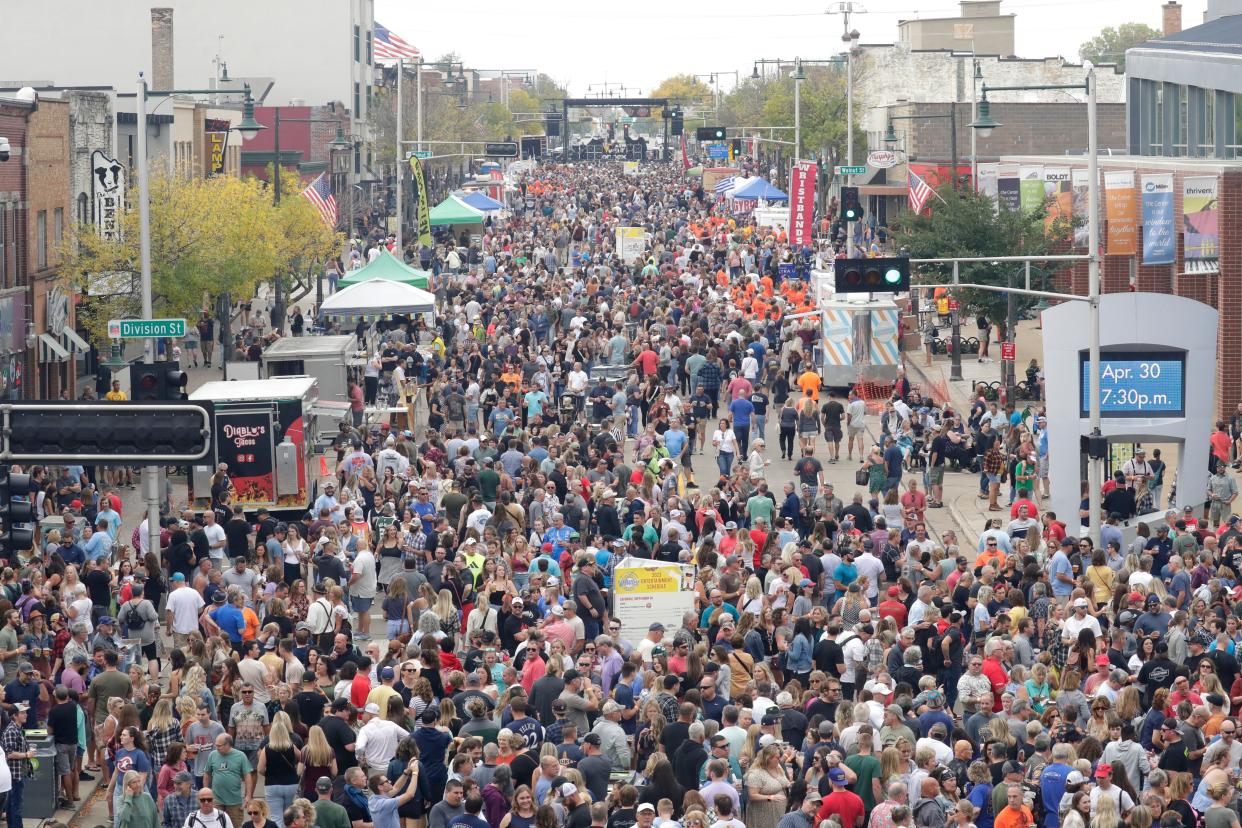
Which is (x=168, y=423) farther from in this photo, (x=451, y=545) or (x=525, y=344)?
(x=525, y=344)

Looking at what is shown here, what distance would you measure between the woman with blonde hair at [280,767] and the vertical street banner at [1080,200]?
3288 centimetres

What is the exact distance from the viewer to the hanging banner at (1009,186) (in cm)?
5050

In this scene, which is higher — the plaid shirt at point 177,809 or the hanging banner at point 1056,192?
the hanging banner at point 1056,192

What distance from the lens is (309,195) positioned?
47.6m

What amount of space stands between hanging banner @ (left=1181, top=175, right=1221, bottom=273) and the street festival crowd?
29.2 feet

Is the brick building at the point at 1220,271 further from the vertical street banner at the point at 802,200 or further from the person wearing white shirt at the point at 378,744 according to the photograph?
the person wearing white shirt at the point at 378,744

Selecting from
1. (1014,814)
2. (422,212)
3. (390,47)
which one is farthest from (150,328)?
(390,47)

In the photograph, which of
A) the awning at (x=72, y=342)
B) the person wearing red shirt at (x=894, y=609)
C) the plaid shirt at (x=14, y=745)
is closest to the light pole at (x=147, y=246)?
the plaid shirt at (x=14, y=745)

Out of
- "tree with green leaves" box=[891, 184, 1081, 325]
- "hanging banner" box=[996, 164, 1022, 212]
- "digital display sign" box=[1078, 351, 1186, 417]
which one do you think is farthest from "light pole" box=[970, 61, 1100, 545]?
"hanging banner" box=[996, 164, 1022, 212]

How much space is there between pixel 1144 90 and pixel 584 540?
135ft

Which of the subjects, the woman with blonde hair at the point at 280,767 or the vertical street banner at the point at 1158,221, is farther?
the vertical street banner at the point at 1158,221

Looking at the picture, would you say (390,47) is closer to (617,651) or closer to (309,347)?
(309,347)

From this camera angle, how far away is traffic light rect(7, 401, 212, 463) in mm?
16297

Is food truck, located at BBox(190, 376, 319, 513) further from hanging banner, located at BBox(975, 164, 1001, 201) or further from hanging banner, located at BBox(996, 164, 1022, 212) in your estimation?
hanging banner, located at BBox(975, 164, 1001, 201)
